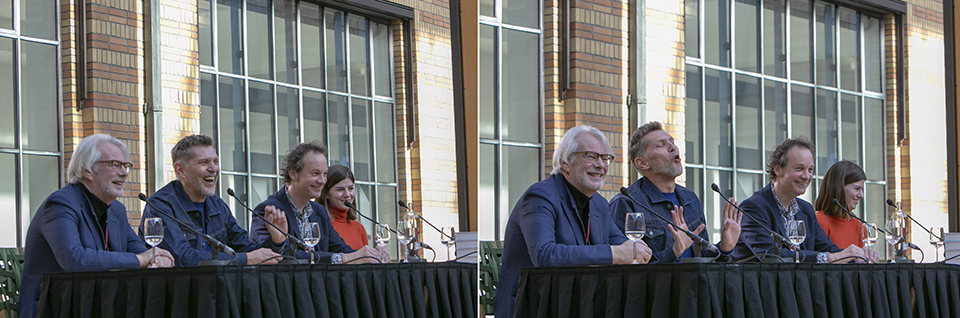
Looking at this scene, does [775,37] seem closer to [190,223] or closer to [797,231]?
[797,231]

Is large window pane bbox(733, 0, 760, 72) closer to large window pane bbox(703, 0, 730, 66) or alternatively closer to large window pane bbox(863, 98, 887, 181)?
large window pane bbox(703, 0, 730, 66)

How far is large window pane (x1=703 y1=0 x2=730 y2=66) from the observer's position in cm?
773

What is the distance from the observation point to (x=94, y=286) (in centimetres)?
301

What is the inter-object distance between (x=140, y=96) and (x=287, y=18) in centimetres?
152

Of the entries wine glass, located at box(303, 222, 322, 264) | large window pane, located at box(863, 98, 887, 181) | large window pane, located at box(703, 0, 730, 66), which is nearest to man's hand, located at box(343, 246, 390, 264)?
wine glass, located at box(303, 222, 322, 264)

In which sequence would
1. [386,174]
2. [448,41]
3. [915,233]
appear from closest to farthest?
[448,41] → [386,174] → [915,233]

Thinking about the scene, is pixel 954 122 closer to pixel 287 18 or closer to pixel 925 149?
pixel 925 149

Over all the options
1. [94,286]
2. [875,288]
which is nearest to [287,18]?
[94,286]

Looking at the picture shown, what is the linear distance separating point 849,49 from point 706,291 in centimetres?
705

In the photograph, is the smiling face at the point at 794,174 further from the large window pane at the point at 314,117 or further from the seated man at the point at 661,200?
the large window pane at the point at 314,117

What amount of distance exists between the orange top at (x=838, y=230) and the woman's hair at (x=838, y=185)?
28 millimetres

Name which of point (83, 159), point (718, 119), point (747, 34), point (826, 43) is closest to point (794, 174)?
point (83, 159)

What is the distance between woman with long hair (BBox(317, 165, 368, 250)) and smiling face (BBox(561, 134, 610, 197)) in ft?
6.05

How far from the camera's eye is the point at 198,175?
4.22m
